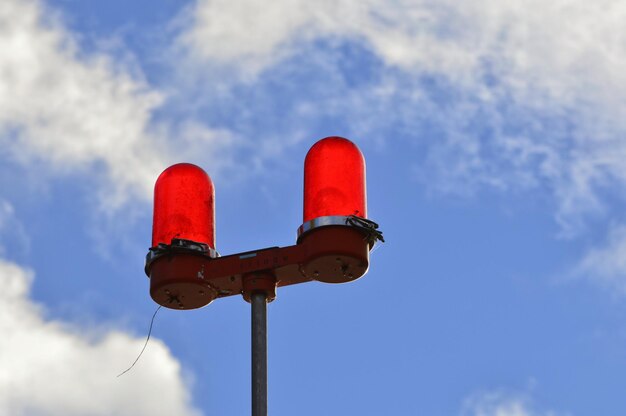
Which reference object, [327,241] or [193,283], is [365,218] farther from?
[193,283]

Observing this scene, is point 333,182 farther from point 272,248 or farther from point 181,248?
point 181,248

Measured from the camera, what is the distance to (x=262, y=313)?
45.0ft

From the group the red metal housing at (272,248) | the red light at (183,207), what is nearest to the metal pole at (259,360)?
the red metal housing at (272,248)

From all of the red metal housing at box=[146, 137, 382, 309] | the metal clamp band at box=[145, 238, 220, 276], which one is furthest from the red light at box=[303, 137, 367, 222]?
the metal clamp band at box=[145, 238, 220, 276]

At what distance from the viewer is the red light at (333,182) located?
1409cm

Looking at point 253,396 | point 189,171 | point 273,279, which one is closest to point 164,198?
point 189,171

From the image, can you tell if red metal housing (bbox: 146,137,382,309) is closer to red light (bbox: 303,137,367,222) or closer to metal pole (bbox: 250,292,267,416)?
red light (bbox: 303,137,367,222)

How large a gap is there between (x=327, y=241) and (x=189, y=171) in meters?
1.66

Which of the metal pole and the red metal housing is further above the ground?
the red metal housing

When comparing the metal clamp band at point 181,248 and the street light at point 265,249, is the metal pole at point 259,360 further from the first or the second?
the metal clamp band at point 181,248

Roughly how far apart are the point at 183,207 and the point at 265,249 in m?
0.96

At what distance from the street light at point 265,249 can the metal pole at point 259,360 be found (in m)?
0.03

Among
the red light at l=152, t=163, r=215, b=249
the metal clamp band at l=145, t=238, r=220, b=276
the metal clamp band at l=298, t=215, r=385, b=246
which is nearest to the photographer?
the metal clamp band at l=298, t=215, r=385, b=246

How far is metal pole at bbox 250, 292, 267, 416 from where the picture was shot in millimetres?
12945
